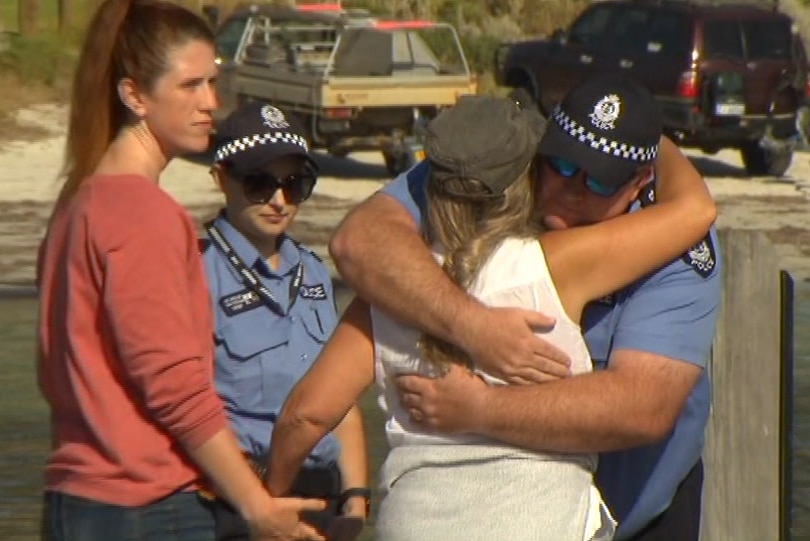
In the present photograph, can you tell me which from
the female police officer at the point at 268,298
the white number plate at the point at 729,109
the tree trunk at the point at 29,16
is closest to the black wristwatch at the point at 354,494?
the female police officer at the point at 268,298

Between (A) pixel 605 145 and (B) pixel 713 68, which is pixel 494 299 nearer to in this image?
(A) pixel 605 145

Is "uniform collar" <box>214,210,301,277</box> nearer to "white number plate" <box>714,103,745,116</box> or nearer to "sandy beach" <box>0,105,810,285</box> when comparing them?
"sandy beach" <box>0,105,810,285</box>

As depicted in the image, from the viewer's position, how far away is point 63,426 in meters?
3.45

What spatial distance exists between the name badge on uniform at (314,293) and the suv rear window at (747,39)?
17348 millimetres

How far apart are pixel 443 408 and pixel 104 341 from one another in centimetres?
65

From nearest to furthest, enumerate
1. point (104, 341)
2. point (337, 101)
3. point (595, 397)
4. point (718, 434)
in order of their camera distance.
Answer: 1. point (595, 397)
2. point (104, 341)
3. point (718, 434)
4. point (337, 101)

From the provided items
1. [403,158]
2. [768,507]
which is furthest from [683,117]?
[768,507]

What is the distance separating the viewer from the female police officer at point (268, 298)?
13.1 ft

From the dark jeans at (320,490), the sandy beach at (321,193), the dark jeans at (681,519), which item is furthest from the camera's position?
the sandy beach at (321,193)

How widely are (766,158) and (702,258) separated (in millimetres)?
18380

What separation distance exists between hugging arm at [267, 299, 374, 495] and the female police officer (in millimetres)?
594

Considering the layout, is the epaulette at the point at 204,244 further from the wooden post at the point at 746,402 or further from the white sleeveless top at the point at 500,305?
the wooden post at the point at 746,402

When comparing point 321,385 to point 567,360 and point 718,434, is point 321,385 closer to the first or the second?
point 567,360

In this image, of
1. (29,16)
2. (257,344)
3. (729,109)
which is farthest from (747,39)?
(257,344)
